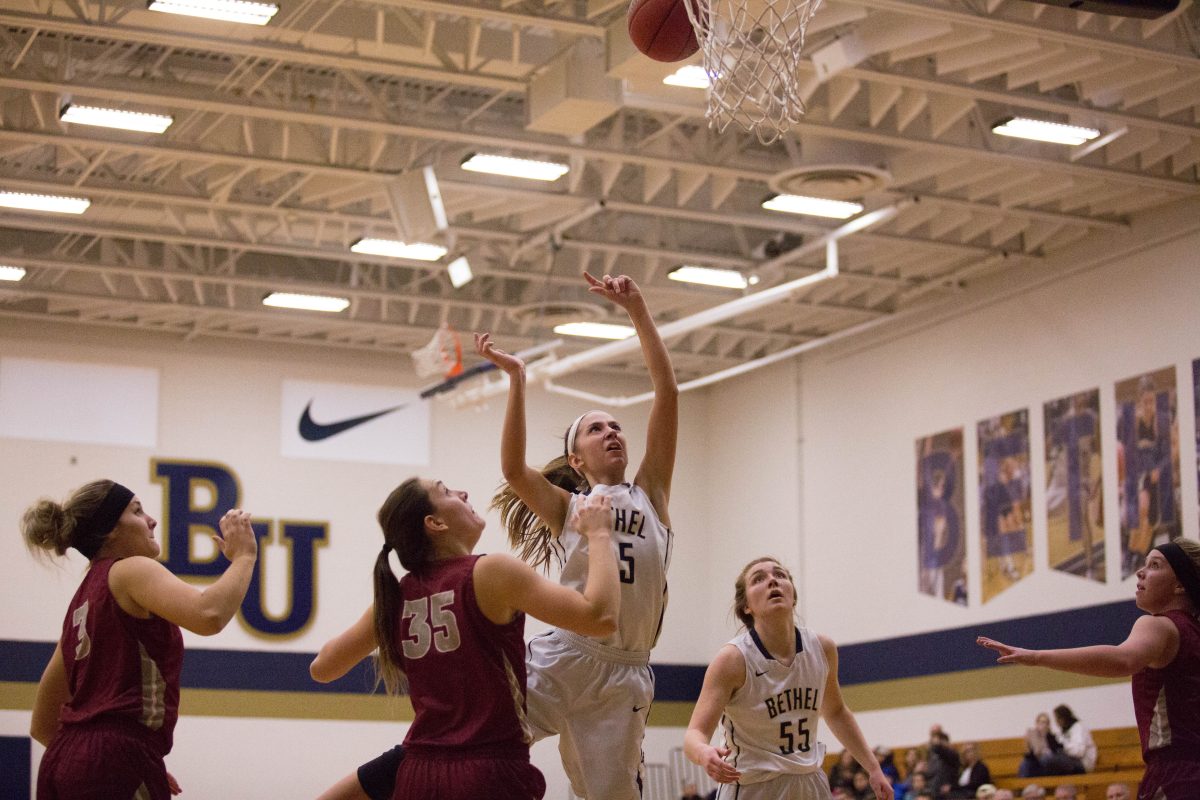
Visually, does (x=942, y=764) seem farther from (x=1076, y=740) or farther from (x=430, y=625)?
(x=430, y=625)

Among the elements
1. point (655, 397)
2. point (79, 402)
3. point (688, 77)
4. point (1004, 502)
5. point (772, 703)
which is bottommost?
point (772, 703)

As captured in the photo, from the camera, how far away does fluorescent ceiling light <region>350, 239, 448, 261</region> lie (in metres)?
→ 17.9

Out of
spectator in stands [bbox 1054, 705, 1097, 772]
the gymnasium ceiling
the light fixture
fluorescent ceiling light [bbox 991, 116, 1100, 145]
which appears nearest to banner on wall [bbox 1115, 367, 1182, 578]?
spectator in stands [bbox 1054, 705, 1097, 772]

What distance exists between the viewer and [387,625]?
4.68 metres

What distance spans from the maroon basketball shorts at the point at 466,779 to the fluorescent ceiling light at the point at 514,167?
447 inches

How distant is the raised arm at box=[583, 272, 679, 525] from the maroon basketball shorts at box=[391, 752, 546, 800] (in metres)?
1.65

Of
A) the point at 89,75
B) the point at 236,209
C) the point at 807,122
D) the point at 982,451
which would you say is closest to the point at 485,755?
the point at 807,122

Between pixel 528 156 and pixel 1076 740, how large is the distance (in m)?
8.26

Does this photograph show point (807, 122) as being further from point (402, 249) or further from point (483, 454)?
point (483, 454)

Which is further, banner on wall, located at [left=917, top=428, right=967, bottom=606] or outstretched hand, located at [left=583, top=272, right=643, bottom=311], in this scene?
banner on wall, located at [left=917, top=428, right=967, bottom=606]

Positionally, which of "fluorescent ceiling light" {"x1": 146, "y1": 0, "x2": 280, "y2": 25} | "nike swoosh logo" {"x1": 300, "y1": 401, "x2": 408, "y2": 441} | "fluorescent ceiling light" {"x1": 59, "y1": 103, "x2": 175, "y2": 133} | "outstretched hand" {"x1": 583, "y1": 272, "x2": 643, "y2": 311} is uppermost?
"fluorescent ceiling light" {"x1": 146, "y1": 0, "x2": 280, "y2": 25}

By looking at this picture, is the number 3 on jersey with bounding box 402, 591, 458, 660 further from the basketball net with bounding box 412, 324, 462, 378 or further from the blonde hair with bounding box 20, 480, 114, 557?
the basketball net with bounding box 412, 324, 462, 378

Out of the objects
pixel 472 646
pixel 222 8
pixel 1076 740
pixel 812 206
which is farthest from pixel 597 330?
pixel 472 646

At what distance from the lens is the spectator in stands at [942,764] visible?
1678 centimetres
